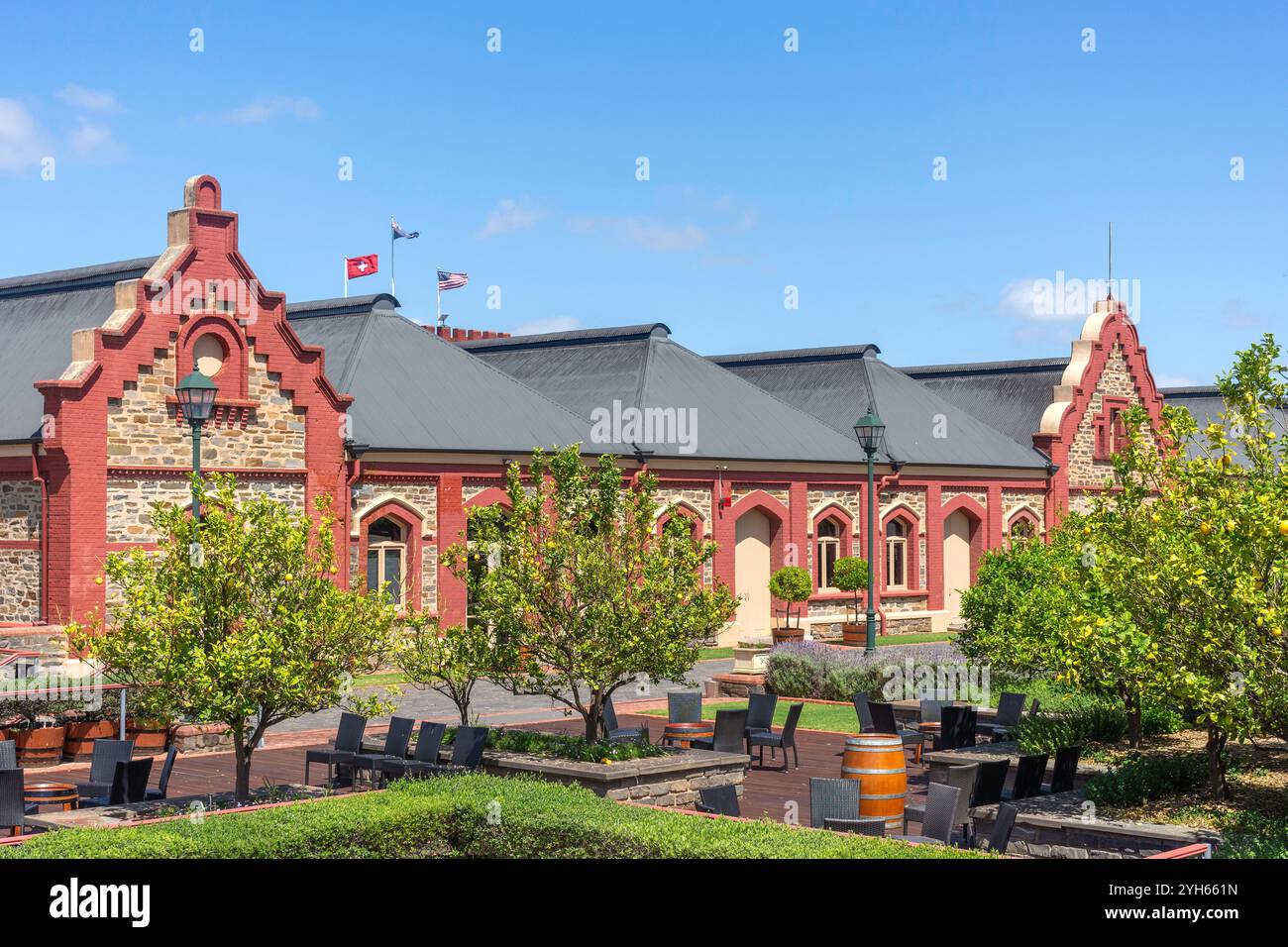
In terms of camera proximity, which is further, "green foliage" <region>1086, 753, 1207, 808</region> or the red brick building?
the red brick building

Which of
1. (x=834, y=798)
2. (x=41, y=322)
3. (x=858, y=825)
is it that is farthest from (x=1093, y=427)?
(x=858, y=825)

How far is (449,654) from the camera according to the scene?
16.2 metres

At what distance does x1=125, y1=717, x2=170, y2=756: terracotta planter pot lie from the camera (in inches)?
754

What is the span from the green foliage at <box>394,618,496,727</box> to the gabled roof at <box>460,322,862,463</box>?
17.9m

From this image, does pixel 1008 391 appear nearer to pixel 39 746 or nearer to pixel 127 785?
pixel 39 746

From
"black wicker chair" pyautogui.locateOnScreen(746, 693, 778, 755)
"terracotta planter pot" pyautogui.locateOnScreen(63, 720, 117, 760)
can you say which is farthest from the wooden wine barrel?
"terracotta planter pot" pyautogui.locateOnScreen(63, 720, 117, 760)

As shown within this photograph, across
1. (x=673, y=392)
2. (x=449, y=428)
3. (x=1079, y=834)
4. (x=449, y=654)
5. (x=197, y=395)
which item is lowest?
(x=1079, y=834)

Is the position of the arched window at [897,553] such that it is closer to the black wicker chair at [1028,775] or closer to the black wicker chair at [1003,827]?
the black wicker chair at [1028,775]

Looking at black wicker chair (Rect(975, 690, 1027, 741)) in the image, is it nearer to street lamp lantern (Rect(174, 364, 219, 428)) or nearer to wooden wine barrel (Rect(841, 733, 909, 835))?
wooden wine barrel (Rect(841, 733, 909, 835))

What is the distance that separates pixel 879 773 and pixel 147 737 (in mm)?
10336

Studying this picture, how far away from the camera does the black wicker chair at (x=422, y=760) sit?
50.3ft

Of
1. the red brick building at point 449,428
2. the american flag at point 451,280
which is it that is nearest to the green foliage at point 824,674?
the red brick building at point 449,428

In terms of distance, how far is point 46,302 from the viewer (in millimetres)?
29766
